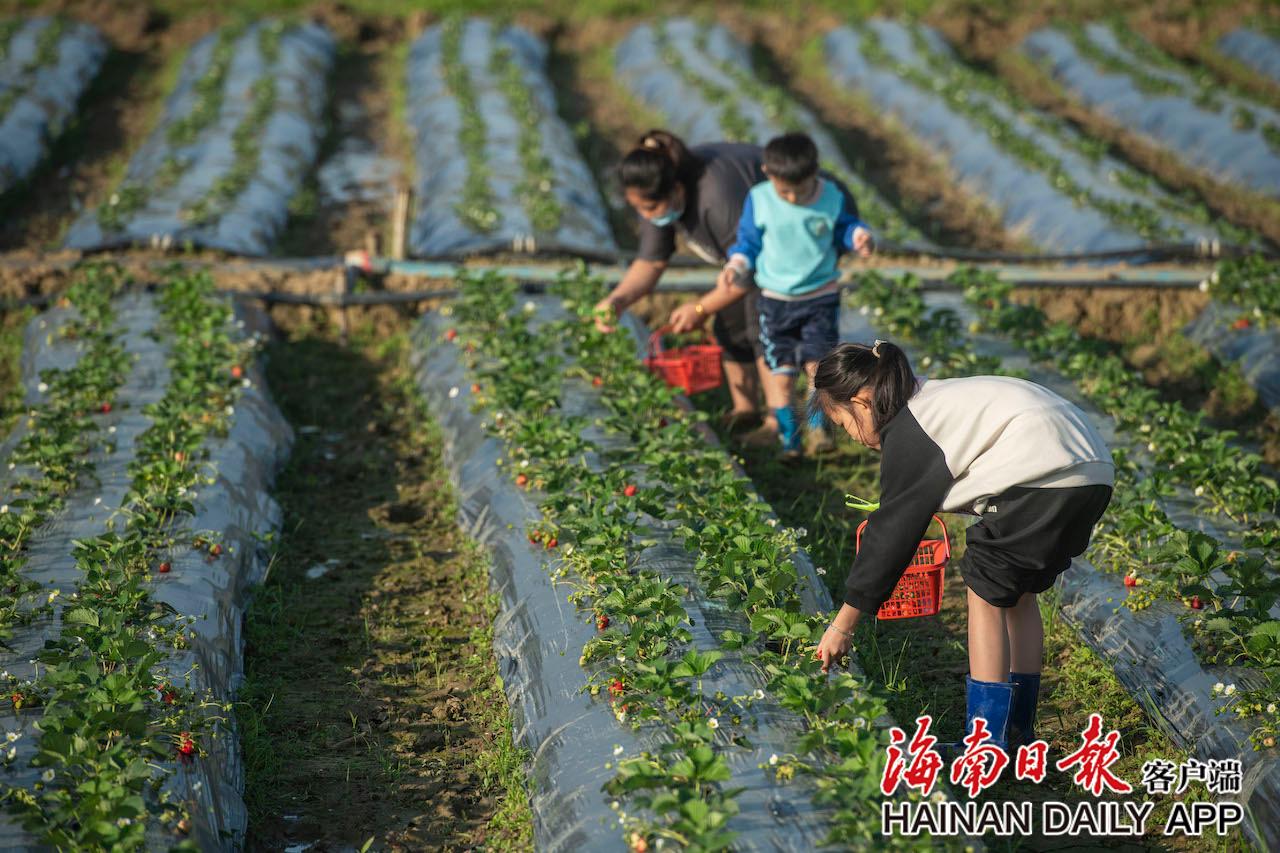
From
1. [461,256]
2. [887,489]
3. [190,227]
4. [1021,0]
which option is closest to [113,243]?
[190,227]

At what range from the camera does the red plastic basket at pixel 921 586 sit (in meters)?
3.82

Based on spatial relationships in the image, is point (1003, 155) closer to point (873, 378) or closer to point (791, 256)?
point (791, 256)

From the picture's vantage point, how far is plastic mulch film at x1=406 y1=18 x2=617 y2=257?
8.38m

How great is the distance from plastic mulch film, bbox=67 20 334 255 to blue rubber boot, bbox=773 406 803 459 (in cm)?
426

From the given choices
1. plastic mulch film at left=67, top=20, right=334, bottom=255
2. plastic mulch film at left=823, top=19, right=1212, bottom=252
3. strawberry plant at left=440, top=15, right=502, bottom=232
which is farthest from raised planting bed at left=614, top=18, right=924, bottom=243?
plastic mulch film at left=67, top=20, right=334, bottom=255

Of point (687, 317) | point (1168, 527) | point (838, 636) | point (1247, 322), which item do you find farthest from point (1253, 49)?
point (838, 636)

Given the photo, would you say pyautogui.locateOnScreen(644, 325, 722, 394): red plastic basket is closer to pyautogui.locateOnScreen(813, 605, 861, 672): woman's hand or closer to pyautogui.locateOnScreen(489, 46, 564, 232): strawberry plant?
pyautogui.locateOnScreen(813, 605, 861, 672): woman's hand

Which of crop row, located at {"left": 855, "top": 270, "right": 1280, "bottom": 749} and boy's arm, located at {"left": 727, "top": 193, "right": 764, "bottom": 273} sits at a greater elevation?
boy's arm, located at {"left": 727, "top": 193, "right": 764, "bottom": 273}

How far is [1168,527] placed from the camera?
173 inches

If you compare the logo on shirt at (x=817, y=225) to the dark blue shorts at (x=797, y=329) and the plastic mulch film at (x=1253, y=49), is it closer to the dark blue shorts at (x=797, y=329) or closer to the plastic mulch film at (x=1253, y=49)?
the dark blue shorts at (x=797, y=329)

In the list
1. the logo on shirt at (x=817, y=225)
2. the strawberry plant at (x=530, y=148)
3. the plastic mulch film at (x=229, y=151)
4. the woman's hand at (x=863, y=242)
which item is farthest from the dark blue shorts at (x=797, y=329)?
the plastic mulch film at (x=229, y=151)

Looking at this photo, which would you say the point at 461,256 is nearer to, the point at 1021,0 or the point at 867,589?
the point at 867,589

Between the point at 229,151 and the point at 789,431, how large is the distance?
6263 mm

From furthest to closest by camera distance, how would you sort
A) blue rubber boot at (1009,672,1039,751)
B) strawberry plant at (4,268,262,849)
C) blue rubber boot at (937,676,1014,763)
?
blue rubber boot at (1009,672,1039,751) < blue rubber boot at (937,676,1014,763) < strawberry plant at (4,268,262,849)
